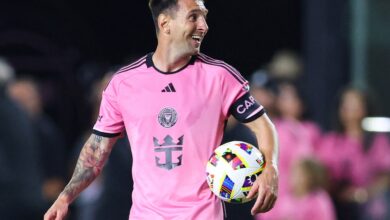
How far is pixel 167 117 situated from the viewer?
22.2 ft

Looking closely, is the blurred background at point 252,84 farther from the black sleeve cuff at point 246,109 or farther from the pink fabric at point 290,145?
the black sleeve cuff at point 246,109

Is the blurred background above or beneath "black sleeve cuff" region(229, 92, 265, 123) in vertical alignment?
beneath

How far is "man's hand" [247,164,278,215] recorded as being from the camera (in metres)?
6.40

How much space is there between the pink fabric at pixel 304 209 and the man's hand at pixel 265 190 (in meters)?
4.05

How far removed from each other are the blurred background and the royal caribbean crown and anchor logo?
150cm

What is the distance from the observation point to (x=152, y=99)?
269 inches

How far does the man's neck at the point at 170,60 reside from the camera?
6828 millimetres

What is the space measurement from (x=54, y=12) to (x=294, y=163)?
19.3ft

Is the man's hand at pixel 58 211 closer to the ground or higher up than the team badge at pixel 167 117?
closer to the ground

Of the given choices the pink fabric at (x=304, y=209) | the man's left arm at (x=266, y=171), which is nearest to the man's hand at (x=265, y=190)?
the man's left arm at (x=266, y=171)

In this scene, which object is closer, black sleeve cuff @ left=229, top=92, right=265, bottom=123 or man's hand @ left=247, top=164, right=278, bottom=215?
man's hand @ left=247, top=164, right=278, bottom=215

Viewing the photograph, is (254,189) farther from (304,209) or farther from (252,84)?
(252,84)

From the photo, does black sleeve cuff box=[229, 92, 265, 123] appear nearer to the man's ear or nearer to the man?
the man

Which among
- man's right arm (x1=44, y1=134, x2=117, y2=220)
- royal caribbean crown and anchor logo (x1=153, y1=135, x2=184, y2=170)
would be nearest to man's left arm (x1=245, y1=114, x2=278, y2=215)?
royal caribbean crown and anchor logo (x1=153, y1=135, x2=184, y2=170)
